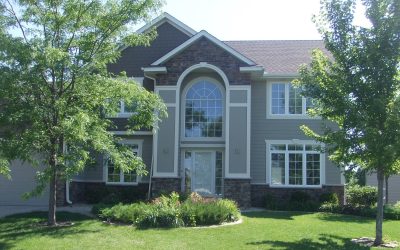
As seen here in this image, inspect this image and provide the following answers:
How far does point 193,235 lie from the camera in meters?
13.3

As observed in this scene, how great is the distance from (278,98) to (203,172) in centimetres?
477

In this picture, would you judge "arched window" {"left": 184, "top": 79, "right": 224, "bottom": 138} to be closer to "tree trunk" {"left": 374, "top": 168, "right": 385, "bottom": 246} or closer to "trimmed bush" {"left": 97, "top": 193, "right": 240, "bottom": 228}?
"trimmed bush" {"left": 97, "top": 193, "right": 240, "bottom": 228}

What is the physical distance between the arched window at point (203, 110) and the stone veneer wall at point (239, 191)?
2535 mm

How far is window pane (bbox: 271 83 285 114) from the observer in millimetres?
22641

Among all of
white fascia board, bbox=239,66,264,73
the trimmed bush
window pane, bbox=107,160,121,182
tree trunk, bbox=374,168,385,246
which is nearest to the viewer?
tree trunk, bbox=374,168,385,246

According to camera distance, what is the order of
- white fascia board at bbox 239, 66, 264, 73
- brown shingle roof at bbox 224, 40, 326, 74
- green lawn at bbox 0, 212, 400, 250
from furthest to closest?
brown shingle roof at bbox 224, 40, 326, 74, white fascia board at bbox 239, 66, 264, 73, green lawn at bbox 0, 212, 400, 250

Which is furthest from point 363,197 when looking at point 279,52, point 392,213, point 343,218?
point 279,52

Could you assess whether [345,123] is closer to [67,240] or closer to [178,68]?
[67,240]

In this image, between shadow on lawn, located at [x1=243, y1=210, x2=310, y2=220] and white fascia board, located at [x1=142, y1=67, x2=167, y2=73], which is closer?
shadow on lawn, located at [x1=243, y1=210, x2=310, y2=220]

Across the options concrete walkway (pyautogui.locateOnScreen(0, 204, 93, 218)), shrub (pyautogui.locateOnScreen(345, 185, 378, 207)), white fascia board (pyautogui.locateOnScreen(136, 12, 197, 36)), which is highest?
white fascia board (pyautogui.locateOnScreen(136, 12, 197, 36))

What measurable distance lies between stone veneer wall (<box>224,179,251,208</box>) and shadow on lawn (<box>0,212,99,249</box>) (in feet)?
20.6

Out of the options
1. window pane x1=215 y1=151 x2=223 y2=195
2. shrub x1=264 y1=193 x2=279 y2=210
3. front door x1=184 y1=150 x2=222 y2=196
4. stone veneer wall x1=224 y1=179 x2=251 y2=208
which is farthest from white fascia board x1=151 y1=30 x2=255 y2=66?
shrub x1=264 y1=193 x2=279 y2=210

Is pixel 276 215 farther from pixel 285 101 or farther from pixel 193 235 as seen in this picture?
pixel 285 101

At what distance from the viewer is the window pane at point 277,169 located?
22312mm
